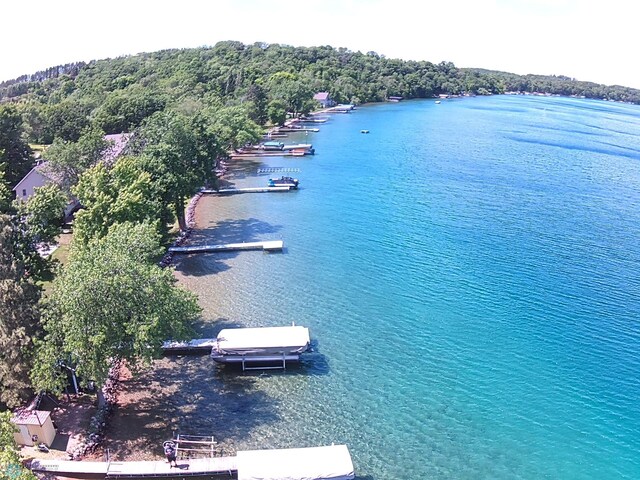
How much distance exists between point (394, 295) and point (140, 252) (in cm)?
2576

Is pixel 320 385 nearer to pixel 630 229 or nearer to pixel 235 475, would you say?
pixel 235 475

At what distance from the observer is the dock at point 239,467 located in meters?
26.9

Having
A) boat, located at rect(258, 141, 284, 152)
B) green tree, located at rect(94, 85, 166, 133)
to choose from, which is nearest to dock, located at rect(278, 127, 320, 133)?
boat, located at rect(258, 141, 284, 152)

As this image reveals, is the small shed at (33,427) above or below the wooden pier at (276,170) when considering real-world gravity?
below

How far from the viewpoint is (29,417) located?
2819 centimetres

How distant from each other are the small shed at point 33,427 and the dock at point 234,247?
30.6 meters

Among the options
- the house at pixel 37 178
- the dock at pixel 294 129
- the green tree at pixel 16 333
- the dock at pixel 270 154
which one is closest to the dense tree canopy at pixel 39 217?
the green tree at pixel 16 333

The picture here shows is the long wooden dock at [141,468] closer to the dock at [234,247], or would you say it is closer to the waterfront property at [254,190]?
the dock at [234,247]

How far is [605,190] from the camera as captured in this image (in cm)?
9094

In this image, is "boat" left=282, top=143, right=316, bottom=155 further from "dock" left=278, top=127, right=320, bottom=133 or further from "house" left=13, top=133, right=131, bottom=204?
"house" left=13, top=133, right=131, bottom=204

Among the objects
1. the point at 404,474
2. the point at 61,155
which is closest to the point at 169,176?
the point at 61,155

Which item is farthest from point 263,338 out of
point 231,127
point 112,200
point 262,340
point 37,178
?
point 231,127

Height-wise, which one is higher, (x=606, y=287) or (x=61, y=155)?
(x=61, y=155)

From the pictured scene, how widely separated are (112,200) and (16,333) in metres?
19.5
